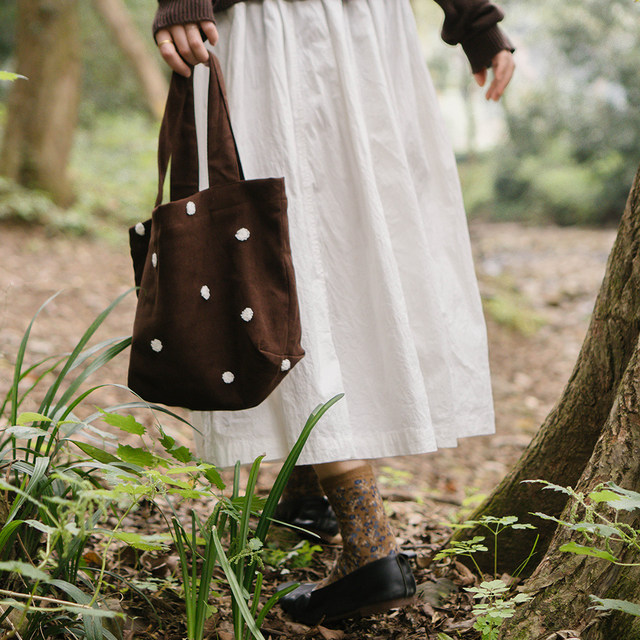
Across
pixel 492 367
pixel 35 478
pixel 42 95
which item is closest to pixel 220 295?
pixel 35 478

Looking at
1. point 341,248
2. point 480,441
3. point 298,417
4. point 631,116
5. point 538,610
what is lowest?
point 480,441

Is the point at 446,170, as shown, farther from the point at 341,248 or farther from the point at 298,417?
the point at 298,417

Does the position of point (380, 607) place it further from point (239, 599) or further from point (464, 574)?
point (239, 599)

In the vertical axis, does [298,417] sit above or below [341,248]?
below

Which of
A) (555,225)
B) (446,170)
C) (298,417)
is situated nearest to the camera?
(298,417)

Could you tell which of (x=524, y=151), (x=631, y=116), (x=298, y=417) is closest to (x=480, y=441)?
(x=298, y=417)

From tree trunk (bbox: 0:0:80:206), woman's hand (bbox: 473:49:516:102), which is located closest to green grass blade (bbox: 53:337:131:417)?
woman's hand (bbox: 473:49:516:102)

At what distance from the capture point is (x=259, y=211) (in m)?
1.25

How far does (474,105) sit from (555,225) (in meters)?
8.66

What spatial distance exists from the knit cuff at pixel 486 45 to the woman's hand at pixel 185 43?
0.69 meters

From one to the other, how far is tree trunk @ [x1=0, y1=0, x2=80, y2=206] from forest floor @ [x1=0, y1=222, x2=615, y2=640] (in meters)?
0.76

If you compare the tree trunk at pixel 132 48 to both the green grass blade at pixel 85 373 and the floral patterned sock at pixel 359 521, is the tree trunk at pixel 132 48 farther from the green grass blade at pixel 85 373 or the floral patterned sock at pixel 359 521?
the floral patterned sock at pixel 359 521

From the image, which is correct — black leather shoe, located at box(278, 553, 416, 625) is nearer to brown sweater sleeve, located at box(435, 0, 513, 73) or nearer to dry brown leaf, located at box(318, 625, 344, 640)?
dry brown leaf, located at box(318, 625, 344, 640)

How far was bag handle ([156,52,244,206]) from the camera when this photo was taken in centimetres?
127
